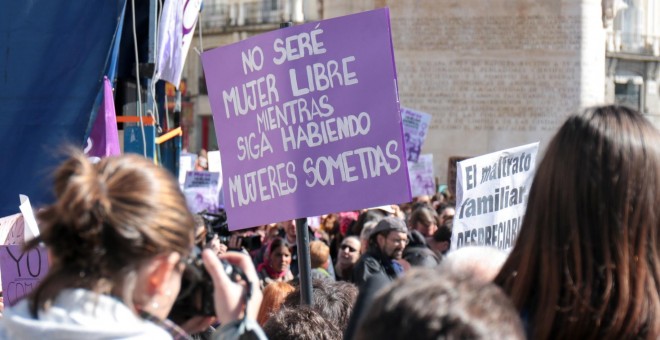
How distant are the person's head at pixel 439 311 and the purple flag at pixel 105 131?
3.83m

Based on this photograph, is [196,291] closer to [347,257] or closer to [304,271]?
[304,271]

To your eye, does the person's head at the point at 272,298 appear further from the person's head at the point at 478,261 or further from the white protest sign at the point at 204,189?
the white protest sign at the point at 204,189

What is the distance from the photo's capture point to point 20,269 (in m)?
4.57

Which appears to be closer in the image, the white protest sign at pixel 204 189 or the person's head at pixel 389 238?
the person's head at pixel 389 238

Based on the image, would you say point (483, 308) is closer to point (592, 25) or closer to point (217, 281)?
point (217, 281)

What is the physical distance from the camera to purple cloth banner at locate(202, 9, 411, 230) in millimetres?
4031

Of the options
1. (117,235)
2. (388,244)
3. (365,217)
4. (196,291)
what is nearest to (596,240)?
(196,291)

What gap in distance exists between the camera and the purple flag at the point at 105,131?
5.63 metres

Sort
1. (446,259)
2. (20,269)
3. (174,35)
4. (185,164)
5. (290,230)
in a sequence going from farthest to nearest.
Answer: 1. (185,164)
2. (290,230)
3. (174,35)
4. (20,269)
5. (446,259)

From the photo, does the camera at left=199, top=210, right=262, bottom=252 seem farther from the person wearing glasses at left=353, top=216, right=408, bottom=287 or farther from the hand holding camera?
the hand holding camera

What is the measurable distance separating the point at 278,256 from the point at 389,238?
1.14 meters

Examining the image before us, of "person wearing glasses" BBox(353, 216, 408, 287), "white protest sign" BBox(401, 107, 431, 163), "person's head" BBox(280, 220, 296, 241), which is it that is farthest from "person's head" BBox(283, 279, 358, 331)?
"white protest sign" BBox(401, 107, 431, 163)

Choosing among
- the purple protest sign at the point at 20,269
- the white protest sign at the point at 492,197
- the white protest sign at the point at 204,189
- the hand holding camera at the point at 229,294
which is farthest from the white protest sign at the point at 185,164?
the hand holding camera at the point at 229,294

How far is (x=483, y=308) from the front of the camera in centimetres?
179
